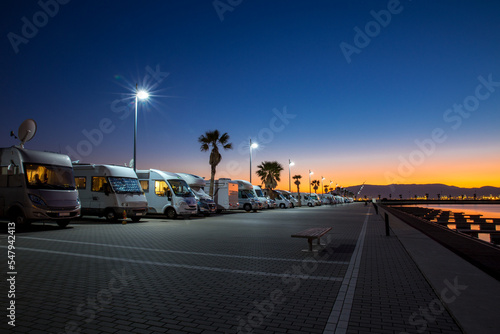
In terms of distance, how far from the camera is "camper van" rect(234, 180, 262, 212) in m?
33.6

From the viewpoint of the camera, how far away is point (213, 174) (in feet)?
127

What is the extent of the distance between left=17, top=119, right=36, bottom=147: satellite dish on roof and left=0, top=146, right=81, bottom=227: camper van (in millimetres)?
1530

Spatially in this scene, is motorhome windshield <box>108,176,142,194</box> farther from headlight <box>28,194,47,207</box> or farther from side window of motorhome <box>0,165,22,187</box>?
side window of motorhome <box>0,165,22,187</box>

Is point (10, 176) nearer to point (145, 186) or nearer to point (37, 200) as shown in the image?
point (37, 200)

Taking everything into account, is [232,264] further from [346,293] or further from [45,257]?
[45,257]

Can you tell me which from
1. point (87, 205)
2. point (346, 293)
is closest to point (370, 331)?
point (346, 293)

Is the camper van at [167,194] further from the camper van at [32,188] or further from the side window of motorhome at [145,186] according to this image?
the camper van at [32,188]

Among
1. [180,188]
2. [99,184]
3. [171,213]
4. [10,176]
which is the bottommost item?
[171,213]

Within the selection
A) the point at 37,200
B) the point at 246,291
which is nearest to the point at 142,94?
the point at 37,200

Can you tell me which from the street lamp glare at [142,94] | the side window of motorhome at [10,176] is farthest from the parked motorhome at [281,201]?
the side window of motorhome at [10,176]

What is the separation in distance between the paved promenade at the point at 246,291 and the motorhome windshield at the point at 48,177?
4.75 meters

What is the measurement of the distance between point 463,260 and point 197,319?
6.75 meters

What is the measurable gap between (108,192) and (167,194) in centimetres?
408

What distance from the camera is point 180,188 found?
870 inches
